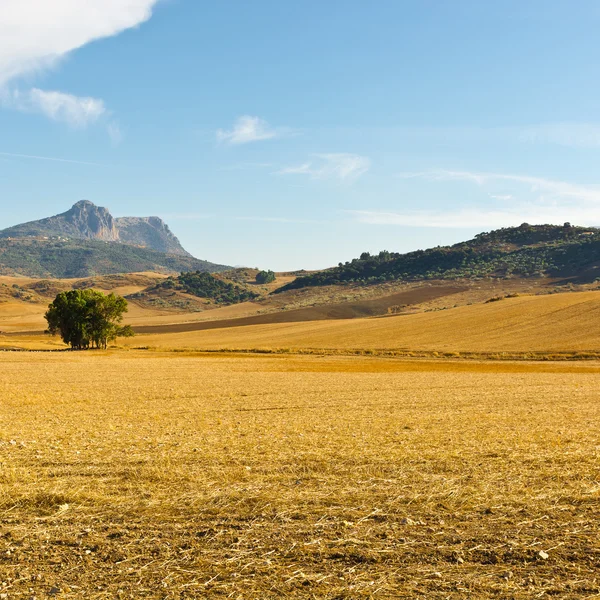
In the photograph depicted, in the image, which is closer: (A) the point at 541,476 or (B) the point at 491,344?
(A) the point at 541,476

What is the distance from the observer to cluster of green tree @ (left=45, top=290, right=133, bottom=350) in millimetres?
90500

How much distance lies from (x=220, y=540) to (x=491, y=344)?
240ft

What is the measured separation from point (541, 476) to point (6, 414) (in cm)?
1942

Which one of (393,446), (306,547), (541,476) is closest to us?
(306,547)

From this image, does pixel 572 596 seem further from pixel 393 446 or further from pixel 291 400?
pixel 291 400

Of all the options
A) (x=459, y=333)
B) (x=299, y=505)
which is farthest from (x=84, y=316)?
(x=299, y=505)

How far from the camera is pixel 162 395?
3186cm

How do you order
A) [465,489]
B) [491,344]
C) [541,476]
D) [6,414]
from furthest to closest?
[491,344], [6,414], [541,476], [465,489]

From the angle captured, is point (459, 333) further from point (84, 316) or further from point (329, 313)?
point (329, 313)

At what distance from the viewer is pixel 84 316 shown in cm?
9075

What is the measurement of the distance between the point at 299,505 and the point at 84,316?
8610cm

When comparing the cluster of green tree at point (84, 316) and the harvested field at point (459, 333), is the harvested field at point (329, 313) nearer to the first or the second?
the harvested field at point (459, 333)

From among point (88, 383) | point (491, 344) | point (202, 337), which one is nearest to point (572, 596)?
point (88, 383)

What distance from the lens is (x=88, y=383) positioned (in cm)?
3884
